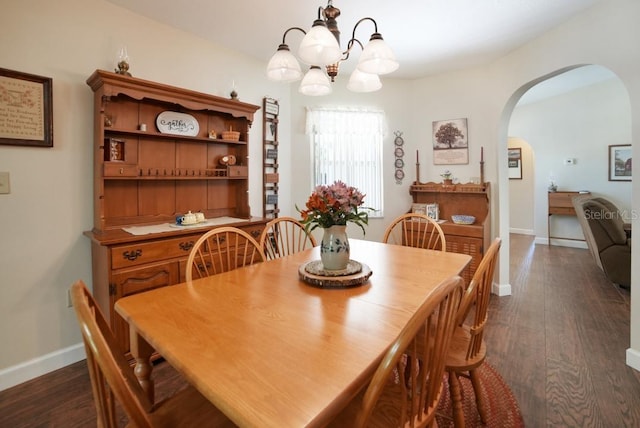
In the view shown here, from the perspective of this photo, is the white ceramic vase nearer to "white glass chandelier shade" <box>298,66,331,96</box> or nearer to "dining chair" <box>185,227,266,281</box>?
"dining chair" <box>185,227,266,281</box>

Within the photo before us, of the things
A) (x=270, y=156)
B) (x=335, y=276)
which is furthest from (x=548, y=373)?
(x=270, y=156)

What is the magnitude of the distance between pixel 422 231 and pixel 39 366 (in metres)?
3.35

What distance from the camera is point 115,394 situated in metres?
0.62

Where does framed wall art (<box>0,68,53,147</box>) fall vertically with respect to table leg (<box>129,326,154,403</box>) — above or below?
above

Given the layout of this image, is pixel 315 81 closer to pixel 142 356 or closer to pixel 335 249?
pixel 335 249

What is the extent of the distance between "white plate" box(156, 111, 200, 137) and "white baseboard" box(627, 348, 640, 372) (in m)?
3.45

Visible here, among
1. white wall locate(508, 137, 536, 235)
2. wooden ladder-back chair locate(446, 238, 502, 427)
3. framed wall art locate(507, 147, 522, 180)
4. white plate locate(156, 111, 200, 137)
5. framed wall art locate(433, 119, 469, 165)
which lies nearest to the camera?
wooden ladder-back chair locate(446, 238, 502, 427)

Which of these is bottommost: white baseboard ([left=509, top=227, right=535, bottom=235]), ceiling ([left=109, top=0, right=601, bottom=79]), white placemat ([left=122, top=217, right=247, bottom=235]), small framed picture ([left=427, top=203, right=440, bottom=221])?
white baseboard ([left=509, top=227, right=535, bottom=235])

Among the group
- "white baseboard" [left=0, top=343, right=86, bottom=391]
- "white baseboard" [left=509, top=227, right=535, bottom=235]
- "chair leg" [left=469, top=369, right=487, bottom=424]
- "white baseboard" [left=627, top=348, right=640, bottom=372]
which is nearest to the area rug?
"chair leg" [left=469, top=369, right=487, bottom=424]

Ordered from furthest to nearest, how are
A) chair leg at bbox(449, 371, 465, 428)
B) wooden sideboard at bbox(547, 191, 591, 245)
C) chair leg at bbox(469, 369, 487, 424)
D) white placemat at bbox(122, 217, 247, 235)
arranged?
wooden sideboard at bbox(547, 191, 591, 245) < white placemat at bbox(122, 217, 247, 235) < chair leg at bbox(469, 369, 487, 424) < chair leg at bbox(449, 371, 465, 428)

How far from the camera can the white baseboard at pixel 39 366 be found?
190 cm

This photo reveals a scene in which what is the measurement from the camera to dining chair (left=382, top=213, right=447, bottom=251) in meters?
2.20

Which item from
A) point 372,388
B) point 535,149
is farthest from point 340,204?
point 535,149

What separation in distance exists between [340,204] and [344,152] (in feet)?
7.95
